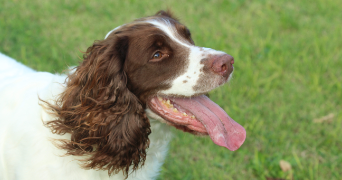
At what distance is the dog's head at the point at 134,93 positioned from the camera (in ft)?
7.84

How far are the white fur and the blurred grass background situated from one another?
2.31 feet

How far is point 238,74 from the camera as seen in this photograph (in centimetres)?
495

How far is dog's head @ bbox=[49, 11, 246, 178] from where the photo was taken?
239 cm

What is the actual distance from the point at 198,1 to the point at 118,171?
5.13 metres

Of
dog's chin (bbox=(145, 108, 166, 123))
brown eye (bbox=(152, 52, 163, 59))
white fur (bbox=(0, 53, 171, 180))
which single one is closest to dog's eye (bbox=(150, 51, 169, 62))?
brown eye (bbox=(152, 52, 163, 59))

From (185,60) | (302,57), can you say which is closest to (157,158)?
(185,60)

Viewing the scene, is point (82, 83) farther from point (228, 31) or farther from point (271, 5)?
point (271, 5)

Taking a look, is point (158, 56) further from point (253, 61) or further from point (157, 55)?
point (253, 61)

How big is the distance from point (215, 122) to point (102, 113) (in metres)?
0.88

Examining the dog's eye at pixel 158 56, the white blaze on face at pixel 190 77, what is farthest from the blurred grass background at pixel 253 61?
the dog's eye at pixel 158 56

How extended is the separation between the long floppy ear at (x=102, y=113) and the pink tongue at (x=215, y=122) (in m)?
0.42

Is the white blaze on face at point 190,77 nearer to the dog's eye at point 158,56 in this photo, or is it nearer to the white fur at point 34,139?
the dog's eye at point 158,56

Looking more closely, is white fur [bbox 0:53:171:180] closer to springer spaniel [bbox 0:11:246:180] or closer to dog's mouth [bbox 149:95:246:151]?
springer spaniel [bbox 0:11:246:180]

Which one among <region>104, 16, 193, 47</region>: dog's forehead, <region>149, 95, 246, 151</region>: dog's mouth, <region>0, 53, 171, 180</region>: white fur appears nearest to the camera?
<region>0, 53, 171, 180</region>: white fur
